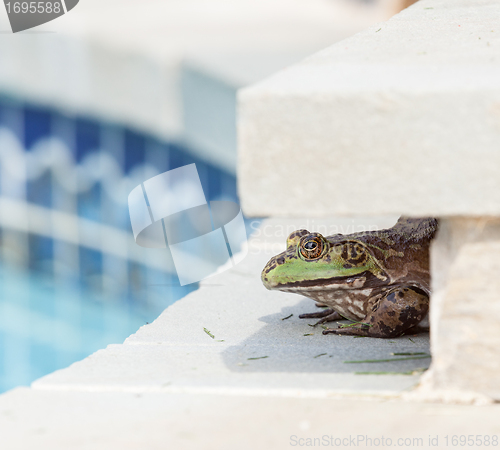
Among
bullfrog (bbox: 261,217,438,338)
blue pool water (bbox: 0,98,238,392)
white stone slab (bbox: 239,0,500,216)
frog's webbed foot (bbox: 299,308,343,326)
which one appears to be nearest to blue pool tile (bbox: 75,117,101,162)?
blue pool water (bbox: 0,98,238,392)

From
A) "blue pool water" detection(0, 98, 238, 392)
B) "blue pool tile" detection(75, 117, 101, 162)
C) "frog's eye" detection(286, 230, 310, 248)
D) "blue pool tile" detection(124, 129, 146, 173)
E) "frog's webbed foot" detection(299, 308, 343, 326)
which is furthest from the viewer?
"blue pool tile" detection(124, 129, 146, 173)

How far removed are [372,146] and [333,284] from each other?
3.98 feet

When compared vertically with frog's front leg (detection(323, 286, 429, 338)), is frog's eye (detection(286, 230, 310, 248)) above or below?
above

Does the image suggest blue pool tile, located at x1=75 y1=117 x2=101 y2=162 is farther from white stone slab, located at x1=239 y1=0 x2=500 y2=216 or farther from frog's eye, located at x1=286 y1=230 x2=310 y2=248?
white stone slab, located at x1=239 y1=0 x2=500 y2=216

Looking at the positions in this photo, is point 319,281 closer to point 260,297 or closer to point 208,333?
point 208,333

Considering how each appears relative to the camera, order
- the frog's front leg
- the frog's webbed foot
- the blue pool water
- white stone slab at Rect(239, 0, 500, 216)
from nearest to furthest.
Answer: white stone slab at Rect(239, 0, 500, 216) → the frog's front leg → the frog's webbed foot → the blue pool water

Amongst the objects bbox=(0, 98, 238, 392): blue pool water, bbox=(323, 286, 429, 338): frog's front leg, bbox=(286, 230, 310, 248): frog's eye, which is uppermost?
bbox=(286, 230, 310, 248): frog's eye

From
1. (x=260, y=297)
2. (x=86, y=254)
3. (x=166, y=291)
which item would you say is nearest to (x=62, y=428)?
(x=260, y=297)

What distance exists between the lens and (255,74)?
11.5m

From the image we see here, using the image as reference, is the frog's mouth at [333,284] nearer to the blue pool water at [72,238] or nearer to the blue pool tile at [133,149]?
the blue pool water at [72,238]

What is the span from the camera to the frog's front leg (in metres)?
2.54

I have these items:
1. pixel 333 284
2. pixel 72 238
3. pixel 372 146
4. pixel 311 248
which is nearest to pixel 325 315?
pixel 333 284

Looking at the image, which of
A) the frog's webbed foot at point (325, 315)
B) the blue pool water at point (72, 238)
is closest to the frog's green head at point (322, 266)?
the frog's webbed foot at point (325, 315)

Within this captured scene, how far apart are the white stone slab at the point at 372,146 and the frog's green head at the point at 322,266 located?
3.52 feet
